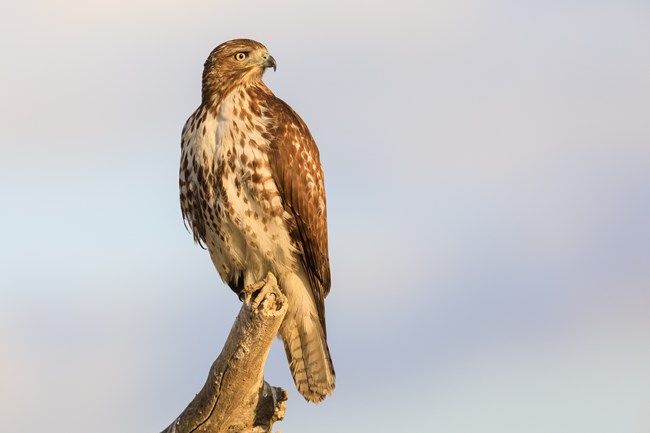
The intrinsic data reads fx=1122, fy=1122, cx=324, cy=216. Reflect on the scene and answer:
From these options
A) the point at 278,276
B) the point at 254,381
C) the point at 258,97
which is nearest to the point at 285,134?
the point at 258,97

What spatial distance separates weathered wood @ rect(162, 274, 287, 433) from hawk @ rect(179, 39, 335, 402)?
675 millimetres

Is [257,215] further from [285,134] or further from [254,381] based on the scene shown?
[254,381]

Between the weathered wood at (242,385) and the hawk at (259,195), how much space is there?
0.68 meters

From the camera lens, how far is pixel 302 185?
417 inches

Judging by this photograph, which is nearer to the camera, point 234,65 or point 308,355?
point 234,65

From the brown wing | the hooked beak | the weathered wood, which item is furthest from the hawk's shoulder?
the weathered wood

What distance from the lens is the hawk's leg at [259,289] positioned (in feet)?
33.0

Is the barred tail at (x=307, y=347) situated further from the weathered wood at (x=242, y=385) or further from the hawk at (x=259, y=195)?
the weathered wood at (x=242, y=385)

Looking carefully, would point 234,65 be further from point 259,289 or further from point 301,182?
point 259,289

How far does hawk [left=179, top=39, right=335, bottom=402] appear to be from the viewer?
10336 mm

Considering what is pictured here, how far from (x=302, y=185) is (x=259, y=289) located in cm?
106

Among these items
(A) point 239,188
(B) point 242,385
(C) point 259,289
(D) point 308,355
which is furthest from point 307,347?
(A) point 239,188

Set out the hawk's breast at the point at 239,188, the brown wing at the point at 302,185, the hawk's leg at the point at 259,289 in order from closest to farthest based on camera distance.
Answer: the hawk's leg at the point at 259,289, the hawk's breast at the point at 239,188, the brown wing at the point at 302,185

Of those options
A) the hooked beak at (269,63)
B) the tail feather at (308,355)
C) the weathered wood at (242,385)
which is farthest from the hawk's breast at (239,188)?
the tail feather at (308,355)
